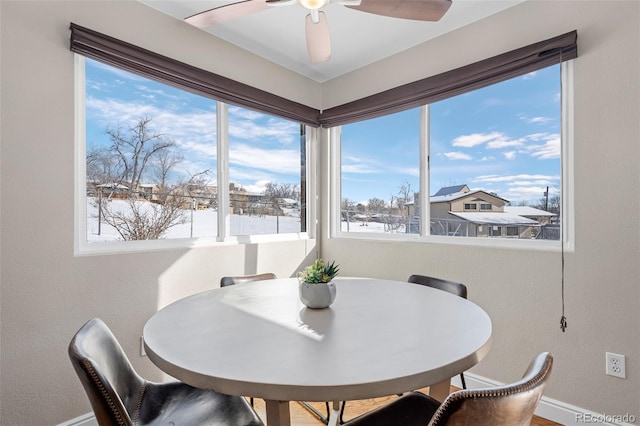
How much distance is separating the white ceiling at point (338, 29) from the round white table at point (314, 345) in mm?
1880

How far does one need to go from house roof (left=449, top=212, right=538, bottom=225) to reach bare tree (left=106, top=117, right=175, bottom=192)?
7.29 ft

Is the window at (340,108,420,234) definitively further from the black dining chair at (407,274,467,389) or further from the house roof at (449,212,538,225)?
the black dining chair at (407,274,467,389)

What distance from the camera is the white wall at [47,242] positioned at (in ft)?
5.32

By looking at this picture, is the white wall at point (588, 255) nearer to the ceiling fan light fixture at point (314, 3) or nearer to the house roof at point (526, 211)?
the house roof at point (526, 211)

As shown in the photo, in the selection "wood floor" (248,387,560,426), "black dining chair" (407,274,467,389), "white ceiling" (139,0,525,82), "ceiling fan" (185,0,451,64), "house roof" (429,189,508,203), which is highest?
"white ceiling" (139,0,525,82)

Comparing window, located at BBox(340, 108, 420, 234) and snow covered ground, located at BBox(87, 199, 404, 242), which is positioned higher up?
window, located at BBox(340, 108, 420, 234)

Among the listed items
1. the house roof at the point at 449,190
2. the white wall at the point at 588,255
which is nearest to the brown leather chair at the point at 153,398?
the white wall at the point at 588,255

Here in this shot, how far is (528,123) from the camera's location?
2.17 meters

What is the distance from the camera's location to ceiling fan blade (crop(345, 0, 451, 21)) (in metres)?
1.42

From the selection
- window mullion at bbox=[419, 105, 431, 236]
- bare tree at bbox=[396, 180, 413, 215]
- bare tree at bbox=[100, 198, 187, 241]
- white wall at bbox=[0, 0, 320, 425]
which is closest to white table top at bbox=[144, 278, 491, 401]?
white wall at bbox=[0, 0, 320, 425]

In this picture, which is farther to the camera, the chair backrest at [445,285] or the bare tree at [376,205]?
the bare tree at [376,205]

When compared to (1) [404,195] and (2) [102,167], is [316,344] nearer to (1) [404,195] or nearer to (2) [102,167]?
(2) [102,167]

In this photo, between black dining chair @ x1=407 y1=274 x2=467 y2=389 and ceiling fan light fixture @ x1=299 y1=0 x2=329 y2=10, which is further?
black dining chair @ x1=407 y1=274 x2=467 y2=389

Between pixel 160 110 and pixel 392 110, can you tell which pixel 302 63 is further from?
pixel 160 110
